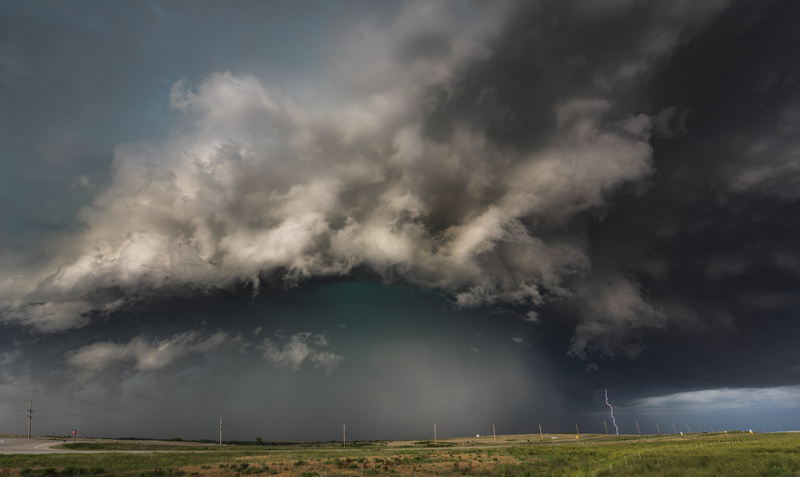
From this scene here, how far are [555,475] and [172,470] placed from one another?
48.7m

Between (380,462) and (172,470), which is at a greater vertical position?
(172,470)

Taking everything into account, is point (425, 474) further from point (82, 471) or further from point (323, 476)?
point (82, 471)

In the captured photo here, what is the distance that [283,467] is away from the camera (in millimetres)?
53812

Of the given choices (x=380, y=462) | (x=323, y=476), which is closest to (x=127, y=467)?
(x=323, y=476)

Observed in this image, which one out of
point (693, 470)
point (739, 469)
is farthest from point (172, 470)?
point (739, 469)

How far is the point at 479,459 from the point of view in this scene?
217 feet

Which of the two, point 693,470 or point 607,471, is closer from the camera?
point 693,470

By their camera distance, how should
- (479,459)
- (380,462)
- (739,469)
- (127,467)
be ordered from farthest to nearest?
(479,459), (380,462), (127,467), (739,469)

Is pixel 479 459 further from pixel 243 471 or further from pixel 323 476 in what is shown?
pixel 243 471

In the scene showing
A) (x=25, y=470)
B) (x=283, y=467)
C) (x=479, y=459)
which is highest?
(x=25, y=470)

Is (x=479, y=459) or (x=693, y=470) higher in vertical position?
(x=693, y=470)

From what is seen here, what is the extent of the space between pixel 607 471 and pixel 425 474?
22433mm

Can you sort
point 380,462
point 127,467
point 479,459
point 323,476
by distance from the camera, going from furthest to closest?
point 479,459
point 380,462
point 127,467
point 323,476

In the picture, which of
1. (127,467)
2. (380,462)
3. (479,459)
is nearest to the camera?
(127,467)
